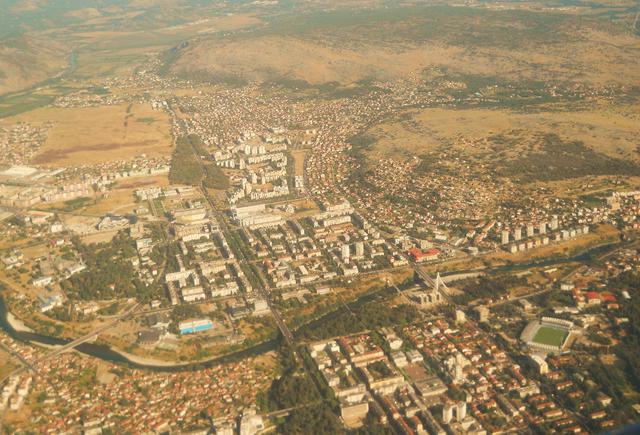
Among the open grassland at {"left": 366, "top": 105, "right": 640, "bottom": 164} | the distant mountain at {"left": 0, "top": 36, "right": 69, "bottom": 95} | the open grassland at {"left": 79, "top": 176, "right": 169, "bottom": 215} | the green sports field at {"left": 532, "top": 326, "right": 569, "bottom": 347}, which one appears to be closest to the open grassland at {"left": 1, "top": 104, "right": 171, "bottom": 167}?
the open grassland at {"left": 79, "top": 176, "right": 169, "bottom": 215}

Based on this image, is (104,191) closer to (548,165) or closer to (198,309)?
(198,309)

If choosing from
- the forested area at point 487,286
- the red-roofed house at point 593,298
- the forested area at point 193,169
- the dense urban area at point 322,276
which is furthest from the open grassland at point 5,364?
the red-roofed house at point 593,298

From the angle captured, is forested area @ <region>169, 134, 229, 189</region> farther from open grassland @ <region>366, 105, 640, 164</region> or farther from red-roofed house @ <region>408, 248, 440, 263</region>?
red-roofed house @ <region>408, 248, 440, 263</region>

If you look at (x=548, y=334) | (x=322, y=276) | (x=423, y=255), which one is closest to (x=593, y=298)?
(x=548, y=334)

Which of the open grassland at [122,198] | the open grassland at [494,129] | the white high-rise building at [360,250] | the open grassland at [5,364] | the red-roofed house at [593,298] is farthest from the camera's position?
the open grassland at [494,129]

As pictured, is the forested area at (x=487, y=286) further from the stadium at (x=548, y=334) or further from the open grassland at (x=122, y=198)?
the open grassland at (x=122, y=198)

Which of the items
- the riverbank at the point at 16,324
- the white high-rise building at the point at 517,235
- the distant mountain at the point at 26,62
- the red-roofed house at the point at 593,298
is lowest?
the distant mountain at the point at 26,62

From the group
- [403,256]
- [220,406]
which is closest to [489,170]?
[403,256]
